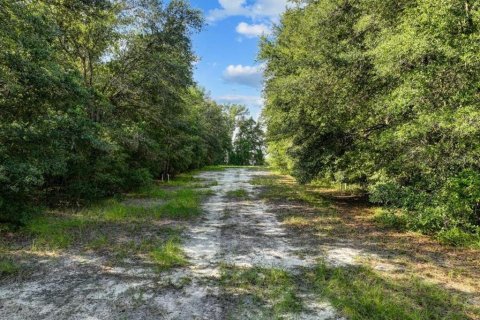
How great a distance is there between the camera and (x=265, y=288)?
4977mm

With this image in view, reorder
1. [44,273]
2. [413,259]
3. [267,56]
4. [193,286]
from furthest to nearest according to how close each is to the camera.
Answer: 1. [267,56]
2. [413,259]
3. [44,273]
4. [193,286]

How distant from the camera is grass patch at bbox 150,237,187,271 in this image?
5945 mm

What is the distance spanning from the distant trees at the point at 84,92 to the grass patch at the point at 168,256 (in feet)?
10.3

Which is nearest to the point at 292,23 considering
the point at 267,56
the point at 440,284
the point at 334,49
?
the point at 267,56

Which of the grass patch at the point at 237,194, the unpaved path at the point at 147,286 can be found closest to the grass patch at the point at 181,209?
the grass patch at the point at 237,194

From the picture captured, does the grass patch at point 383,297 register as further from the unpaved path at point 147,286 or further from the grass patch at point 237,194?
the grass patch at point 237,194

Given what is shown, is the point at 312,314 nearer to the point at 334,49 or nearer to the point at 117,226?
the point at 117,226

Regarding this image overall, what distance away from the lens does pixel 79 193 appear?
38.4 ft

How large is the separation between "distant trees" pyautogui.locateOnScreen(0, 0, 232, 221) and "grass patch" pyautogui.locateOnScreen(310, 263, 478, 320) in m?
6.29

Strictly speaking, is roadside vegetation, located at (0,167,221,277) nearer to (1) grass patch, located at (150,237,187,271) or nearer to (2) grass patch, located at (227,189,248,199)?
(1) grass patch, located at (150,237,187,271)

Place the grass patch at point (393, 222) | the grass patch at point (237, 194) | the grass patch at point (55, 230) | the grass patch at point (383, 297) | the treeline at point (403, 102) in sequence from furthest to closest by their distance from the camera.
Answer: the grass patch at point (237, 194) < the grass patch at point (393, 222) < the grass patch at point (55, 230) < the treeline at point (403, 102) < the grass patch at point (383, 297)

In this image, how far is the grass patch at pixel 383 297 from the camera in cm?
421

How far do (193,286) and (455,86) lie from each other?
6.15m

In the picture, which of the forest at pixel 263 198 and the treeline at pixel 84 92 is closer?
the forest at pixel 263 198
